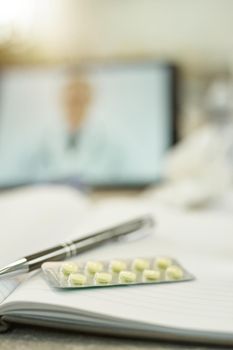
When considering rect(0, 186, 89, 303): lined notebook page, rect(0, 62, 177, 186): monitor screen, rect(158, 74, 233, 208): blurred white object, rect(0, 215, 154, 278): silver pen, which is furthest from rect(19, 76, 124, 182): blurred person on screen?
rect(0, 215, 154, 278): silver pen

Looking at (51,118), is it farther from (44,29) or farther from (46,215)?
(46,215)

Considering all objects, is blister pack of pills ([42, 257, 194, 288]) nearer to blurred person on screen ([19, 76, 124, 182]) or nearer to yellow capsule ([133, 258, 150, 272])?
yellow capsule ([133, 258, 150, 272])

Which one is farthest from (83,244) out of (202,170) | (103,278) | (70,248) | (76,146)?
(76,146)

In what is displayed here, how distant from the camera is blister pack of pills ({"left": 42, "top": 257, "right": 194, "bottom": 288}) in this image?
40 centimetres

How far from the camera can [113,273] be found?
43cm

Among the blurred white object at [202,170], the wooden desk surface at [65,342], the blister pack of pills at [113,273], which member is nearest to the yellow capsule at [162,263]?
the blister pack of pills at [113,273]

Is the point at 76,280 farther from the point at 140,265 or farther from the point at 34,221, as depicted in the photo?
the point at 34,221

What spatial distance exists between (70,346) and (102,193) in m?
1.19

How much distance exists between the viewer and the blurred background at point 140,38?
155 cm

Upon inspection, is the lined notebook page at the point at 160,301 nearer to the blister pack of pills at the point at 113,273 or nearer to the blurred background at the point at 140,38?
the blister pack of pills at the point at 113,273

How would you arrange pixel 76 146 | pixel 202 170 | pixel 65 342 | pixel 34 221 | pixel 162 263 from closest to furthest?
1. pixel 65 342
2. pixel 162 263
3. pixel 34 221
4. pixel 202 170
5. pixel 76 146

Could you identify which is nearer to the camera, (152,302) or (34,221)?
(152,302)

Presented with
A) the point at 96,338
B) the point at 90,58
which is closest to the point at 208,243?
the point at 96,338

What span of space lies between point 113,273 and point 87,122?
1.21 m
